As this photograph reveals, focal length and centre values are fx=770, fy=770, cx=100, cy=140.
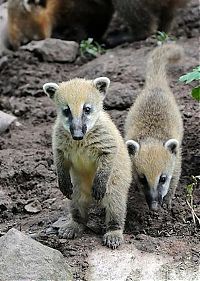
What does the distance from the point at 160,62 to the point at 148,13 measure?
6.22ft

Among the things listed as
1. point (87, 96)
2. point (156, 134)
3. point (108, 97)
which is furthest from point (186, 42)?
point (87, 96)

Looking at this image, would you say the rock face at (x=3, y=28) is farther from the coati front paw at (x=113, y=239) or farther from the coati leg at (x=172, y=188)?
the coati front paw at (x=113, y=239)

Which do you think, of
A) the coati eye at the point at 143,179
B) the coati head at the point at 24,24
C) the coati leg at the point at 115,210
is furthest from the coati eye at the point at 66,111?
the coati head at the point at 24,24

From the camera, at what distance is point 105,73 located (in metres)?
7.63

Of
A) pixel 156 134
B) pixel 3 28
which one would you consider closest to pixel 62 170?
pixel 156 134

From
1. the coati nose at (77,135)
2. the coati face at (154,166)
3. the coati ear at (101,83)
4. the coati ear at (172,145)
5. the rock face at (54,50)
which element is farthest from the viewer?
the rock face at (54,50)

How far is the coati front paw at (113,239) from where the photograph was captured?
16.1ft

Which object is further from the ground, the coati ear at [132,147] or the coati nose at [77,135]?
the coati nose at [77,135]

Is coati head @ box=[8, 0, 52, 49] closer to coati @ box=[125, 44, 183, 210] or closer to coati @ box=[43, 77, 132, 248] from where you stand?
coati @ box=[125, 44, 183, 210]

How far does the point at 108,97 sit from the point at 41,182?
4.52 feet

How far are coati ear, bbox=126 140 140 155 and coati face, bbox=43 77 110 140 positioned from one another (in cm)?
60

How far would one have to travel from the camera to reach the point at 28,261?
4.38 meters

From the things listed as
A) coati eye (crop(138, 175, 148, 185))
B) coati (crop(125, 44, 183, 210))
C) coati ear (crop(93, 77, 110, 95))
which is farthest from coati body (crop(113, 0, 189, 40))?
coati ear (crop(93, 77, 110, 95))

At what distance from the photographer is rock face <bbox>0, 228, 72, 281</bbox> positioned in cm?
430
